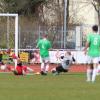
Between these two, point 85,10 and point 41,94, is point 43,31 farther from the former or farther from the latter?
point 41,94

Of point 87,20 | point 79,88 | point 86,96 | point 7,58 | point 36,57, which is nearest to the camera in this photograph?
point 86,96

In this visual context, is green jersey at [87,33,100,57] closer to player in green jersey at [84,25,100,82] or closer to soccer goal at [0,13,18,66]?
player in green jersey at [84,25,100,82]

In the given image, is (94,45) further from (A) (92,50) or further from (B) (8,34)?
(B) (8,34)

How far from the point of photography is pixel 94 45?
21656mm

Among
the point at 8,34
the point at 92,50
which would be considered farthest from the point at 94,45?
the point at 8,34

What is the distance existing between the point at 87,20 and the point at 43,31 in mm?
25363

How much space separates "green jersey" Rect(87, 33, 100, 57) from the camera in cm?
2148

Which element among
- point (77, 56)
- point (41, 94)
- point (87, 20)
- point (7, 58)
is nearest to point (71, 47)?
point (77, 56)

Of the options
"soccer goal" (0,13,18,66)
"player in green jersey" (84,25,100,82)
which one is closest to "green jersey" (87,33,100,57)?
"player in green jersey" (84,25,100,82)

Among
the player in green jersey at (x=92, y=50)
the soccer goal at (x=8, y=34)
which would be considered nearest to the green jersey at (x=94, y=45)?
the player in green jersey at (x=92, y=50)

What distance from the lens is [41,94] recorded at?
612 inches

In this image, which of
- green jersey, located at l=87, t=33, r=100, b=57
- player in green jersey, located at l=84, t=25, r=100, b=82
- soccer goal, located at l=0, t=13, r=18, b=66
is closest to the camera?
player in green jersey, located at l=84, t=25, r=100, b=82

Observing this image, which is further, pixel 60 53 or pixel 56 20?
pixel 56 20

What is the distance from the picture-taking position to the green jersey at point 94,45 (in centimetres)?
2148
